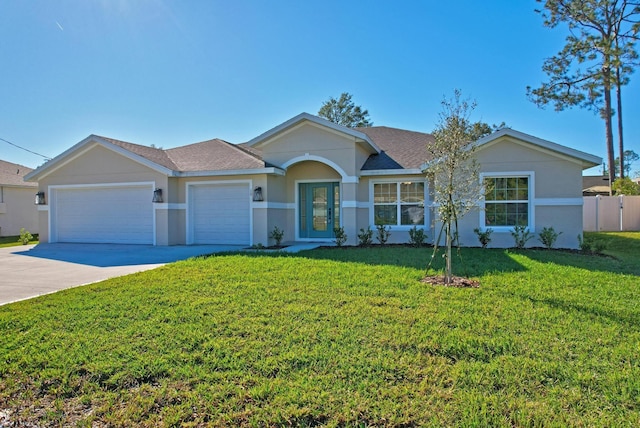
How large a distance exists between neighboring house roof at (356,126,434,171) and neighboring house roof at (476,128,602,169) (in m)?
2.11

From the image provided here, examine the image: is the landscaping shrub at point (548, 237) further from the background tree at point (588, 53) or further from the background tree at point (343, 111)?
the background tree at point (343, 111)

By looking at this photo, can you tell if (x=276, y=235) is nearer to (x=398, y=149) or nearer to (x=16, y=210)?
(x=398, y=149)

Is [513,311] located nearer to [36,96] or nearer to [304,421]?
[304,421]

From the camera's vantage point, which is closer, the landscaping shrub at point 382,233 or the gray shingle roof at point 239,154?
the landscaping shrub at point 382,233

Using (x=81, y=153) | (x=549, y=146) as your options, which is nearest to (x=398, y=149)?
(x=549, y=146)

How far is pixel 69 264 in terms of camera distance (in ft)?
33.8

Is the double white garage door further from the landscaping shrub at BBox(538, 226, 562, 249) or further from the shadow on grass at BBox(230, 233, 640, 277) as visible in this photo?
the landscaping shrub at BBox(538, 226, 562, 249)

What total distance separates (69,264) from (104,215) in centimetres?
559

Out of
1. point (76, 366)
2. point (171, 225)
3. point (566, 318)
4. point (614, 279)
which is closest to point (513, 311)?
point (566, 318)

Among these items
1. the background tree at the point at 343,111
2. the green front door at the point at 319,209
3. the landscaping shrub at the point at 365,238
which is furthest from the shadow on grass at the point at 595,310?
the background tree at the point at 343,111

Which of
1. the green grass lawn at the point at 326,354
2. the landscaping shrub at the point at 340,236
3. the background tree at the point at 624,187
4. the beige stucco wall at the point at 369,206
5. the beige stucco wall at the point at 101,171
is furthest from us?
the background tree at the point at 624,187

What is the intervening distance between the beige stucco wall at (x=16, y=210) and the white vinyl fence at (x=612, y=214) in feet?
101

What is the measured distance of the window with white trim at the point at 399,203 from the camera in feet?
45.9

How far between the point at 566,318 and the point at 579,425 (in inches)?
103
